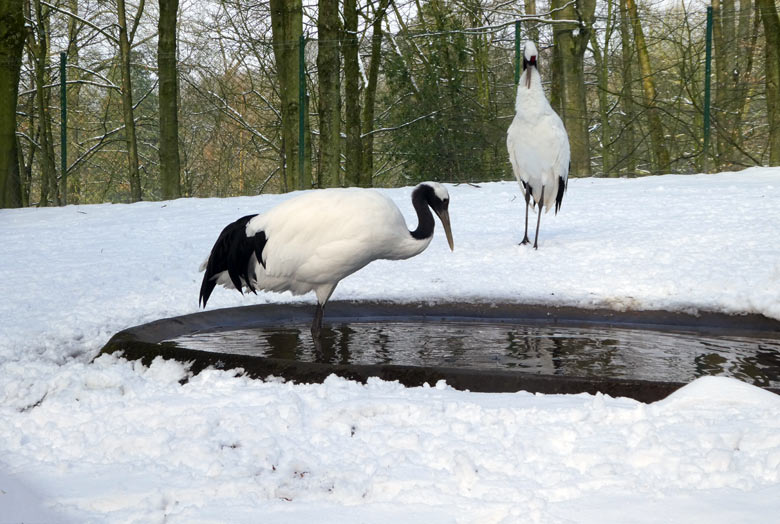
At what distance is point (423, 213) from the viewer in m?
6.35

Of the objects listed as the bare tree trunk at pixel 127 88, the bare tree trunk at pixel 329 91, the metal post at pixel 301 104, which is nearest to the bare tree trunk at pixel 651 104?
the bare tree trunk at pixel 329 91

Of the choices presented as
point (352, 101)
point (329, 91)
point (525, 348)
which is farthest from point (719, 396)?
point (352, 101)

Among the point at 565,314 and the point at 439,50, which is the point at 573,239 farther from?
the point at 439,50

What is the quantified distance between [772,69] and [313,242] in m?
13.3

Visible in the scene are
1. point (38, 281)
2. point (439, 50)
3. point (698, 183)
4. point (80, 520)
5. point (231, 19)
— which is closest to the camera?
point (80, 520)

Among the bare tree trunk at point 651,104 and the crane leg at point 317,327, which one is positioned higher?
the bare tree trunk at point 651,104

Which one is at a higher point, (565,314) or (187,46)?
(187,46)

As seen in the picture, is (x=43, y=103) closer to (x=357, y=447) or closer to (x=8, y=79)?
(x=8, y=79)

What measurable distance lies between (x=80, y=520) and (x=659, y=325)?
4764 mm

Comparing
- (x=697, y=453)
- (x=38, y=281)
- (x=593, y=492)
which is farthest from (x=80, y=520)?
(x=38, y=281)

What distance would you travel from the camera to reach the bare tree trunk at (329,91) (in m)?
15.9

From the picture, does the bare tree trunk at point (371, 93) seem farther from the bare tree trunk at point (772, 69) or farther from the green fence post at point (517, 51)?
the bare tree trunk at point (772, 69)

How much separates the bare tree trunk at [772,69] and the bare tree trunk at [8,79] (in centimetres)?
1254

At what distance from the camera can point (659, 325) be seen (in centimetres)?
659
